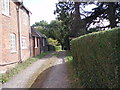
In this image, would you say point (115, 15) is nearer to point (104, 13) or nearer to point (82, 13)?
point (104, 13)

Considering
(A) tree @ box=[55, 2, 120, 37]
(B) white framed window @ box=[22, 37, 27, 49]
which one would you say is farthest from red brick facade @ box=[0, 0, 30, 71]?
(A) tree @ box=[55, 2, 120, 37]

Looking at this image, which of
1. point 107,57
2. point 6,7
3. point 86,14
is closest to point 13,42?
point 6,7

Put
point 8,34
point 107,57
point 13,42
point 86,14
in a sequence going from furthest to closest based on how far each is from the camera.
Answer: point 86,14
point 13,42
point 8,34
point 107,57

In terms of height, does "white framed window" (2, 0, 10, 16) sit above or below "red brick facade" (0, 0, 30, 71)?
above

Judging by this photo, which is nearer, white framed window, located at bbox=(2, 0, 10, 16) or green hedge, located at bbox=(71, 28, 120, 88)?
green hedge, located at bbox=(71, 28, 120, 88)

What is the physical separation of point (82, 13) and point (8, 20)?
18.3 meters

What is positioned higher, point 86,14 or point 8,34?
point 86,14

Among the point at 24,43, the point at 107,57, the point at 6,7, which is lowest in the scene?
the point at 107,57

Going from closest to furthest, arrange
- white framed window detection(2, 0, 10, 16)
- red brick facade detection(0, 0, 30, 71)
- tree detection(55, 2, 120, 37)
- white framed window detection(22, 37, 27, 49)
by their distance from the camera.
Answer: red brick facade detection(0, 0, 30, 71) < white framed window detection(2, 0, 10, 16) < white framed window detection(22, 37, 27, 49) < tree detection(55, 2, 120, 37)

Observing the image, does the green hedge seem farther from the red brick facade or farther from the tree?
the tree

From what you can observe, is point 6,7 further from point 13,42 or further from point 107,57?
point 107,57

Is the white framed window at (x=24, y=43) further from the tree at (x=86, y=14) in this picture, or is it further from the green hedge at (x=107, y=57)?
the green hedge at (x=107, y=57)

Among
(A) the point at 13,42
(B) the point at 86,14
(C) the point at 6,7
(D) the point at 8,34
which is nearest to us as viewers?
(D) the point at 8,34

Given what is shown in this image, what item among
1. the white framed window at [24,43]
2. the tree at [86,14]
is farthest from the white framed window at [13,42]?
the tree at [86,14]
